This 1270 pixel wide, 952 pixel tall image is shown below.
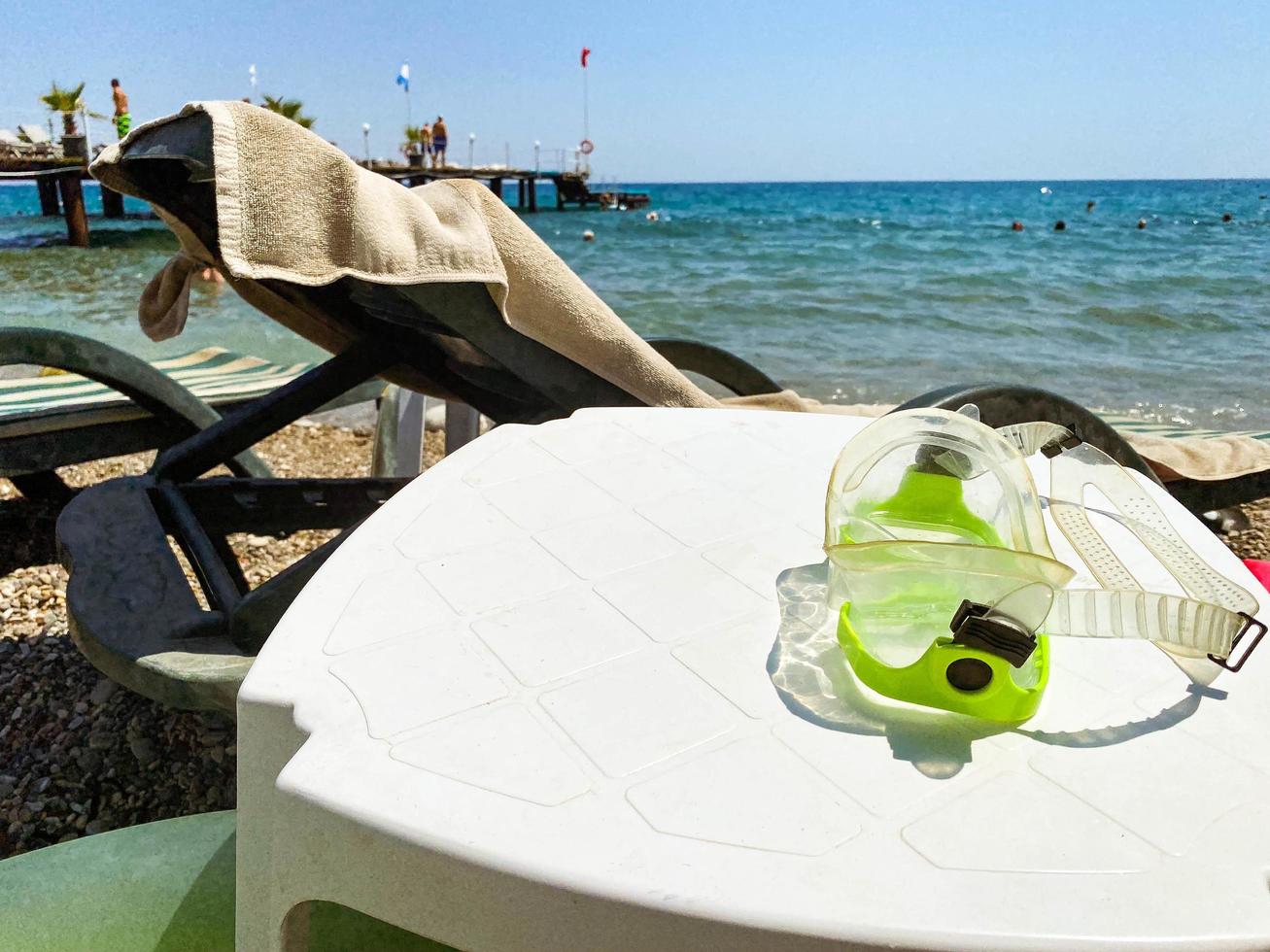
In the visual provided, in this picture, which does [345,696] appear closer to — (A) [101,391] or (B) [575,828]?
(B) [575,828]

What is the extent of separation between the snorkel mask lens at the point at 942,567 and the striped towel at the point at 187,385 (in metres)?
2.48

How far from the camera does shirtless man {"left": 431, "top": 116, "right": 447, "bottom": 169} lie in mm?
33688

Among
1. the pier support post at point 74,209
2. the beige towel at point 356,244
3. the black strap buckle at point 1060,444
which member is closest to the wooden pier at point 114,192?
the pier support post at point 74,209

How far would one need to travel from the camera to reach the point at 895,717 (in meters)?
0.88

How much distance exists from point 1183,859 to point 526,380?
5.52 ft

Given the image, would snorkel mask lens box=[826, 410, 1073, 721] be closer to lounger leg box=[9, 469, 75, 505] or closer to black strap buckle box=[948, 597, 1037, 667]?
black strap buckle box=[948, 597, 1037, 667]

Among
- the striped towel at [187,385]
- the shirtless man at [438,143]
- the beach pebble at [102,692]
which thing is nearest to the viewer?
the beach pebble at [102,692]

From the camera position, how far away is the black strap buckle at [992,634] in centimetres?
81

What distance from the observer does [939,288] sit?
573 inches

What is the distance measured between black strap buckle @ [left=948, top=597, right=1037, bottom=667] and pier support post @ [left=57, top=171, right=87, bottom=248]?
23241mm

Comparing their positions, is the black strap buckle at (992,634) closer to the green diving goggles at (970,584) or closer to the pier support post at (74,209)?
the green diving goggles at (970,584)

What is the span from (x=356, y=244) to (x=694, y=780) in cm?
140

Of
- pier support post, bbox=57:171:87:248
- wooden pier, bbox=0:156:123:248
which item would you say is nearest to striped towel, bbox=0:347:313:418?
wooden pier, bbox=0:156:123:248

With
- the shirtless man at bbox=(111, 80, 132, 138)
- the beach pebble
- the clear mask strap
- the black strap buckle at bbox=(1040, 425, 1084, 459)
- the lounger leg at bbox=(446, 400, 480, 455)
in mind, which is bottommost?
the beach pebble
